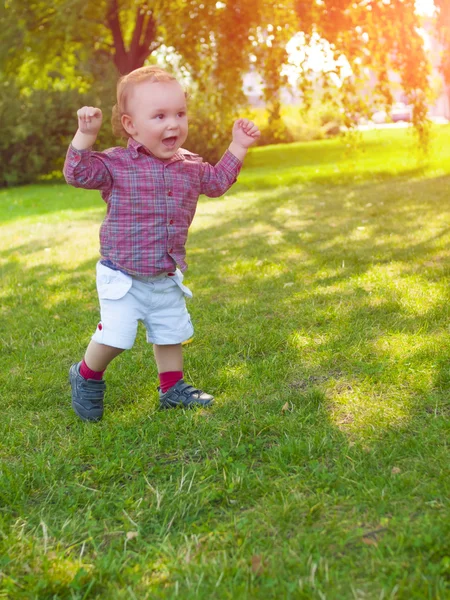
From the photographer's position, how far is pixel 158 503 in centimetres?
238

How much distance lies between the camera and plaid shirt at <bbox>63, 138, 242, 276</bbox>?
3094 mm

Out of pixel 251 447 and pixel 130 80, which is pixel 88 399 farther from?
pixel 130 80

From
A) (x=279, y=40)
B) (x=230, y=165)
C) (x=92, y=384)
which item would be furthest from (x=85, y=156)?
(x=279, y=40)

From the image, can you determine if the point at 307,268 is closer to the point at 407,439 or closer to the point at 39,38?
the point at 407,439

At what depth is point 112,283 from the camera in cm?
314

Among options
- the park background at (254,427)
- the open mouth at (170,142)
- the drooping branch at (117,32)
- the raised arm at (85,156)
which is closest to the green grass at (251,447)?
the park background at (254,427)

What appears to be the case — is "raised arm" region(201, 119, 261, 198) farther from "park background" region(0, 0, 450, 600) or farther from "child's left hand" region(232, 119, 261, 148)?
"park background" region(0, 0, 450, 600)

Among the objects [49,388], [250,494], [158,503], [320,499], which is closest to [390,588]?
[320,499]

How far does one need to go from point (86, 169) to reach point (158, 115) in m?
0.38

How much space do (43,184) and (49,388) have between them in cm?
1877

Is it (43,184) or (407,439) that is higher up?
(407,439)

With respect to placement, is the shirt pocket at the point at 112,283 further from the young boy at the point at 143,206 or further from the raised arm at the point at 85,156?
the raised arm at the point at 85,156

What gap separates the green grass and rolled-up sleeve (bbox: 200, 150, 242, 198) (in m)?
0.93

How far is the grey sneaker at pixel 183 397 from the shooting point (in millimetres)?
3246
